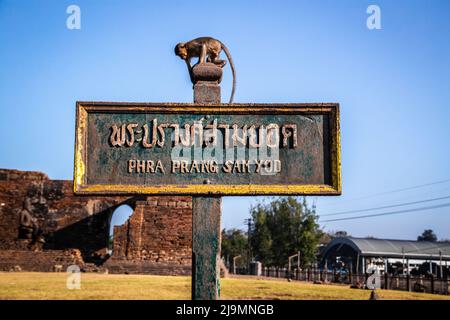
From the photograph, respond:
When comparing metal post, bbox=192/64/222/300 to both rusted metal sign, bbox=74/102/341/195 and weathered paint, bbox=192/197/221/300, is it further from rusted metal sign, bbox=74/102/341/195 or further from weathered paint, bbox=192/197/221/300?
rusted metal sign, bbox=74/102/341/195

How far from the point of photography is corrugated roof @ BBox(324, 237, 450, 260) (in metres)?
41.3

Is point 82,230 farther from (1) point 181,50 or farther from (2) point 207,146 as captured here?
(2) point 207,146

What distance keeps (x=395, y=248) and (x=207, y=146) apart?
4365 centimetres

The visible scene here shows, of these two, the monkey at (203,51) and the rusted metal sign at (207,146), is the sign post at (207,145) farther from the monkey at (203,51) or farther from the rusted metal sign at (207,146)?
the monkey at (203,51)

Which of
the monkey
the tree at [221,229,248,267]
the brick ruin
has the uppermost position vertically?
the monkey

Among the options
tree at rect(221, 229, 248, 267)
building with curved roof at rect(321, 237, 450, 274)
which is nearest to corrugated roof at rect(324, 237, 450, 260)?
building with curved roof at rect(321, 237, 450, 274)

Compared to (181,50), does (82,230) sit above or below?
below

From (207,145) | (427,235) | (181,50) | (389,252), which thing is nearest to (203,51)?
(181,50)

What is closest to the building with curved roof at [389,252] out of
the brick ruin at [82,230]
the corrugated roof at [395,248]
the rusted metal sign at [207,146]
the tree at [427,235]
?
the corrugated roof at [395,248]

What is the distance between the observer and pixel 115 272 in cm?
1909

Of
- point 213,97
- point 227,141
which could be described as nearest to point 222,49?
point 213,97

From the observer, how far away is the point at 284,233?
4603cm
